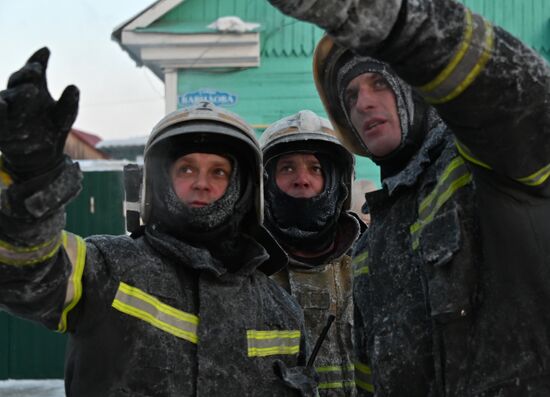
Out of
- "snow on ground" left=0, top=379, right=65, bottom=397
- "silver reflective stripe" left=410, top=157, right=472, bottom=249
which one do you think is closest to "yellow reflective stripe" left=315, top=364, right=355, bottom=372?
"silver reflective stripe" left=410, top=157, right=472, bottom=249

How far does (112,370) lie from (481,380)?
1.24m

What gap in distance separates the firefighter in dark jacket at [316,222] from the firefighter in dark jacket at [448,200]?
38.8 inches

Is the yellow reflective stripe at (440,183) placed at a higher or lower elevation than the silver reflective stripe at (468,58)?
lower

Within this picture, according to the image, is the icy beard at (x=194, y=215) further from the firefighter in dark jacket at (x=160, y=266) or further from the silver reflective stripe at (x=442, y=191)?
the silver reflective stripe at (x=442, y=191)

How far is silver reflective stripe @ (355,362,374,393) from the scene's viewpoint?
2.81m

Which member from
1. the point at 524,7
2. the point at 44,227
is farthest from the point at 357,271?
the point at 524,7

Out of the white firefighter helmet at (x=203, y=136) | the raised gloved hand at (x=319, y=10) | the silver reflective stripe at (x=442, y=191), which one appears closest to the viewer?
the raised gloved hand at (x=319, y=10)

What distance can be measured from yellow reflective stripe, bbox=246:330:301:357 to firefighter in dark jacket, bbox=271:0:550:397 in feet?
0.92

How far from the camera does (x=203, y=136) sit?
314 centimetres

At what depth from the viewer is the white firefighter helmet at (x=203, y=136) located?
3.06 m

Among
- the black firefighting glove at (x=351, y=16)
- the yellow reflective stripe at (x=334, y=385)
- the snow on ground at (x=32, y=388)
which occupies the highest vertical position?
the black firefighting glove at (x=351, y=16)

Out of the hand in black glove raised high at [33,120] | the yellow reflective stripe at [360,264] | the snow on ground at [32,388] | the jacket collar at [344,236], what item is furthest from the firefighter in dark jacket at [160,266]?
the snow on ground at [32,388]

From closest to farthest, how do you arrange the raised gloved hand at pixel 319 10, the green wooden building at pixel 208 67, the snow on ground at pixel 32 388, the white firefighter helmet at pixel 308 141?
the raised gloved hand at pixel 319 10 < the white firefighter helmet at pixel 308 141 < the snow on ground at pixel 32 388 < the green wooden building at pixel 208 67

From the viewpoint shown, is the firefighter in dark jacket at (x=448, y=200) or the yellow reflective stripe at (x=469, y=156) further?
the yellow reflective stripe at (x=469, y=156)
